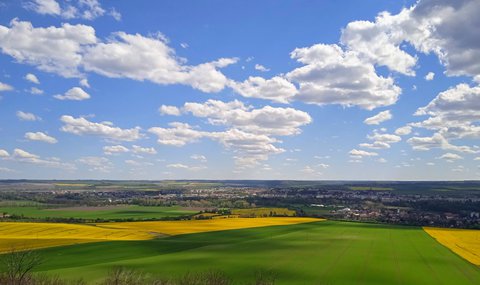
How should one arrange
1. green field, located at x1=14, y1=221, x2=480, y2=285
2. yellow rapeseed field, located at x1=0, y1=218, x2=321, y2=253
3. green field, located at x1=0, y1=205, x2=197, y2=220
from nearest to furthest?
green field, located at x1=14, y1=221, x2=480, y2=285, yellow rapeseed field, located at x1=0, y1=218, x2=321, y2=253, green field, located at x1=0, y1=205, x2=197, y2=220

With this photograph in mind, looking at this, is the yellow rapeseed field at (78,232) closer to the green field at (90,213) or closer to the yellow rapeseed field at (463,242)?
the green field at (90,213)

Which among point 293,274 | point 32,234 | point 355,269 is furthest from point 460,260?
point 32,234

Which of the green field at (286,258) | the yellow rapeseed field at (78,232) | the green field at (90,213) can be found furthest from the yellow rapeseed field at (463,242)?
the green field at (90,213)

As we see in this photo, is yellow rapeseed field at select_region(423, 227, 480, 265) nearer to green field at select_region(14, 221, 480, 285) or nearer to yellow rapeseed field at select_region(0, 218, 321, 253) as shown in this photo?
green field at select_region(14, 221, 480, 285)

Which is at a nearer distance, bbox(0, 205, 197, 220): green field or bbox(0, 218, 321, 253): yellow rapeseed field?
bbox(0, 218, 321, 253): yellow rapeseed field

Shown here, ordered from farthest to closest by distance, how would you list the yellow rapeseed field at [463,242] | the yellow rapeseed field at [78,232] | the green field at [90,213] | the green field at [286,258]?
the green field at [90,213] < the yellow rapeseed field at [78,232] < the yellow rapeseed field at [463,242] < the green field at [286,258]

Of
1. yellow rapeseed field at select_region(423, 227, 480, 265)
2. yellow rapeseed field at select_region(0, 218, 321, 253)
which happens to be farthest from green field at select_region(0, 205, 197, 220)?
yellow rapeseed field at select_region(423, 227, 480, 265)
